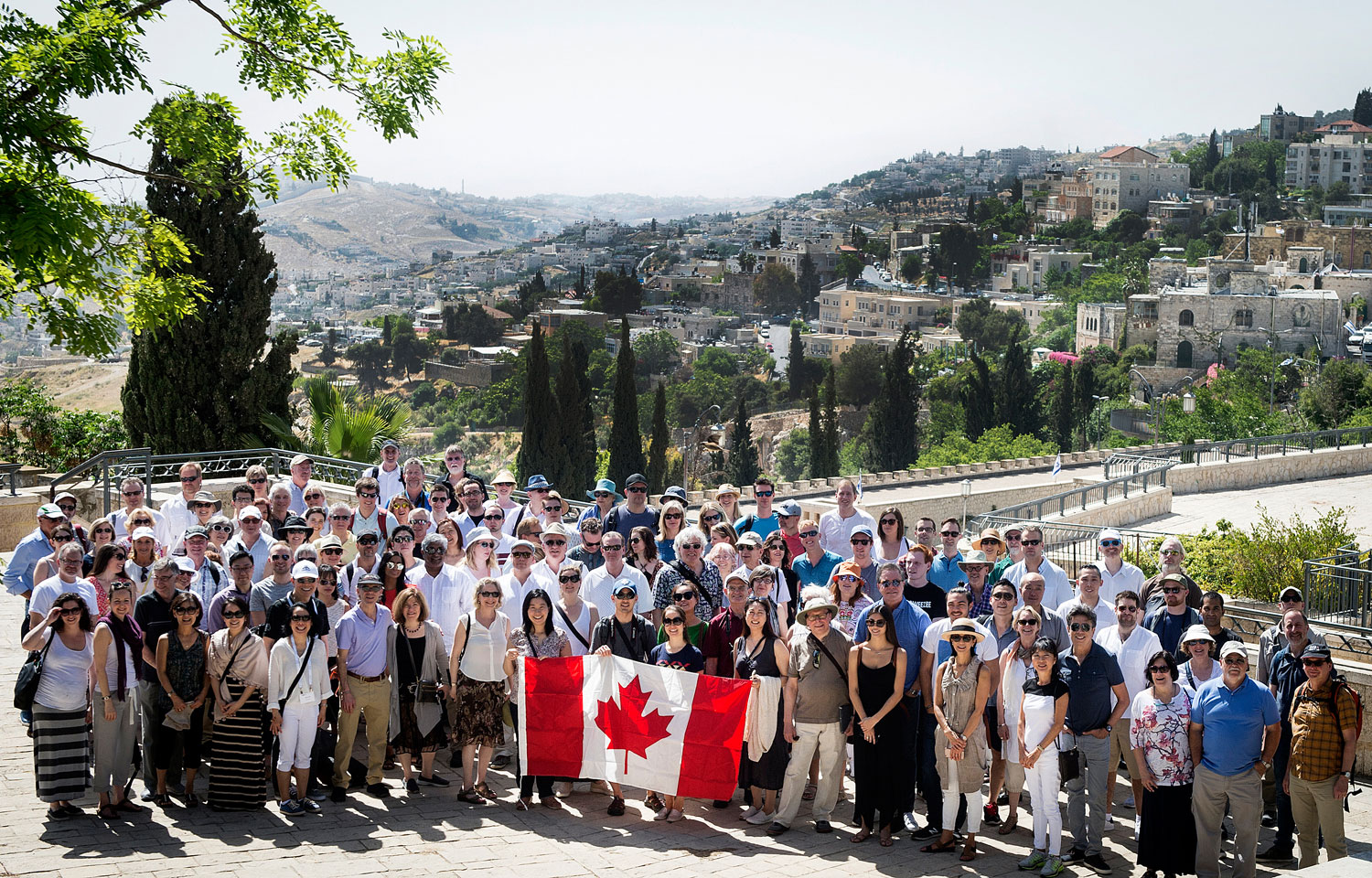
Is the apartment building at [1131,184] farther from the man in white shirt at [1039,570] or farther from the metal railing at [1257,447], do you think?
the man in white shirt at [1039,570]

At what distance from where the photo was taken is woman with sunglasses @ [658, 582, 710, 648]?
7695 millimetres

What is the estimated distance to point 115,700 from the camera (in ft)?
24.1

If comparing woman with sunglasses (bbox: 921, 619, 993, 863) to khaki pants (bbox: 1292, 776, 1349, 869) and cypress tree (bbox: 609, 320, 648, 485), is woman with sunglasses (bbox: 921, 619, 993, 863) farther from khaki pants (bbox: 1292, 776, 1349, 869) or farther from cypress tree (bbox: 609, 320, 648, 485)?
cypress tree (bbox: 609, 320, 648, 485)

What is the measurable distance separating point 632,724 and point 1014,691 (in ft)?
7.62

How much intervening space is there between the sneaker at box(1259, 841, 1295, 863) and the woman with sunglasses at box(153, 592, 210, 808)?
647cm

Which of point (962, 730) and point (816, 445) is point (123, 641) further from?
point (816, 445)

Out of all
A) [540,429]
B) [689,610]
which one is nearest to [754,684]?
[689,610]

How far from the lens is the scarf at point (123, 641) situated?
732cm

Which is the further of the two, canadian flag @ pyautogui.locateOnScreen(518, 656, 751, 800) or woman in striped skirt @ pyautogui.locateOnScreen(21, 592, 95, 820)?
canadian flag @ pyautogui.locateOnScreen(518, 656, 751, 800)

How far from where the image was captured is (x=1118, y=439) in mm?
78625

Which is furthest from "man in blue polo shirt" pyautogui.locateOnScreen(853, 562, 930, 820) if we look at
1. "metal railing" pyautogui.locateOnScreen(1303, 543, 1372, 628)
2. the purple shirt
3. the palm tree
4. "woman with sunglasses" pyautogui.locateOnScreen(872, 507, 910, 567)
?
the palm tree

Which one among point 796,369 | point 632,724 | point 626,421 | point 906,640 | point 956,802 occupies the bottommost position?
point 626,421

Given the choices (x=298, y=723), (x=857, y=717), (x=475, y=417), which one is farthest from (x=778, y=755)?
(x=475, y=417)

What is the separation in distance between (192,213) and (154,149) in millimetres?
950
